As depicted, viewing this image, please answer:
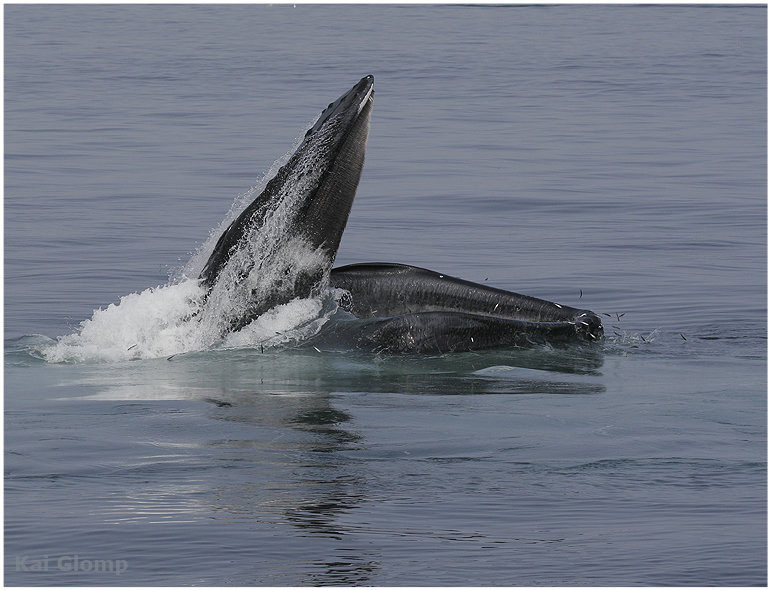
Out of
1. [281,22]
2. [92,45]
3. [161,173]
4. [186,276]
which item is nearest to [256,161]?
[161,173]

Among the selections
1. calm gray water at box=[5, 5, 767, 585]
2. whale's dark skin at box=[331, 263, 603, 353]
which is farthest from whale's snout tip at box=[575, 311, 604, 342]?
calm gray water at box=[5, 5, 767, 585]

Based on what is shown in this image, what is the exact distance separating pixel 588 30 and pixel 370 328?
53755 millimetres

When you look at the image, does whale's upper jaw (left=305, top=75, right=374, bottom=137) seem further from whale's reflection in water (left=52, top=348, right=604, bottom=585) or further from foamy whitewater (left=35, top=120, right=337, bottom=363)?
whale's reflection in water (left=52, top=348, right=604, bottom=585)

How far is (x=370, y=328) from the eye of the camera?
40.1 feet

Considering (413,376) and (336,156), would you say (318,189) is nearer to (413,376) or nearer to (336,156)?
(336,156)

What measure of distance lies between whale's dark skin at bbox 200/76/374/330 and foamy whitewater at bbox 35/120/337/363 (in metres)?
0.02

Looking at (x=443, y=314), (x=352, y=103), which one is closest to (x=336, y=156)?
(x=352, y=103)

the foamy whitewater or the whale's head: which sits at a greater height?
the whale's head

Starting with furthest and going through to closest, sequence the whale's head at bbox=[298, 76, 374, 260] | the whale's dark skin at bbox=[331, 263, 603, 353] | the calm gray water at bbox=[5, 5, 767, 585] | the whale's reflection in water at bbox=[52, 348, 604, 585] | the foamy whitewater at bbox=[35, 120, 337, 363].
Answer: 1. the foamy whitewater at bbox=[35, 120, 337, 363]
2. the whale's dark skin at bbox=[331, 263, 603, 353]
3. the whale's head at bbox=[298, 76, 374, 260]
4. the whale's reflection in water at bbox=[52, 348, 604, 585]
5. the calm gray water at bbox=[5, 5, 767, 585]

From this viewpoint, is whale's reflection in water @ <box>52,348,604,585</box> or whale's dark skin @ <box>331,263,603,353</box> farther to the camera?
whale's dark skin @ <box>331,263,603,353</box>

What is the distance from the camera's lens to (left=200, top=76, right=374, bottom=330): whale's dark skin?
473 inches

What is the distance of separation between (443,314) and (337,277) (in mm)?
1066

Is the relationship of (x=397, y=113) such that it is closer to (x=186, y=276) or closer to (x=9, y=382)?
(x=186, y=276)

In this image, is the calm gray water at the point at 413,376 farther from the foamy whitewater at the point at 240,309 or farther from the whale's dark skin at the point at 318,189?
the whale's dark skin at the point at 318,189
